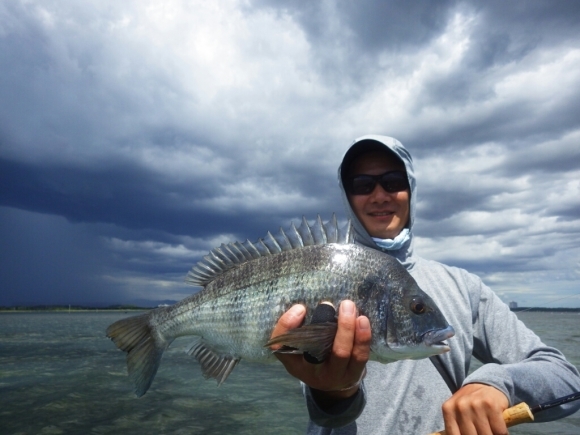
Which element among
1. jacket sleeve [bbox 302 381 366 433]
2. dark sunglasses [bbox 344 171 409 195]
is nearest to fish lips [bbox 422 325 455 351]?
jacket sleeve [bbox 302 381 366 433]

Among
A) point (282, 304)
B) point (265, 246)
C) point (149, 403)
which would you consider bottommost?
point (149, 403)

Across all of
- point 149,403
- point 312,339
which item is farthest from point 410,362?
point 149,403

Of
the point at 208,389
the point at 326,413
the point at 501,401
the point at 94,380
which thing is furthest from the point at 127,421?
the point at 501,401

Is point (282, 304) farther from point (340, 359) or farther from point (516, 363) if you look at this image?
point (516, 363)

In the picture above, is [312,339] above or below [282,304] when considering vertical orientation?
below

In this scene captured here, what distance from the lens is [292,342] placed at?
2.53 meters

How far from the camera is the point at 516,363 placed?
2.92 meters

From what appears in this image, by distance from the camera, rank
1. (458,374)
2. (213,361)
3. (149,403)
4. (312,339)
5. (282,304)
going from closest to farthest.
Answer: (312,339), (282,304), (458,374), (213,361), (149,403)

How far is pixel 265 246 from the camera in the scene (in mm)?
3678

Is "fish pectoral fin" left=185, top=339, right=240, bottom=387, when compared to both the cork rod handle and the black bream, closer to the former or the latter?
the black bream

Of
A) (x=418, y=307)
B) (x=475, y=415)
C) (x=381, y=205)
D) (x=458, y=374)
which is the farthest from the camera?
(x=381, y=205)

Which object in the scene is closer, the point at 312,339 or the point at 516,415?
the point at 516,415

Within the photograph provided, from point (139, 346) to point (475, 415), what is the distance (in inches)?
120

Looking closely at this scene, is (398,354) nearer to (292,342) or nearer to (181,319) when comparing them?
(292,342)
